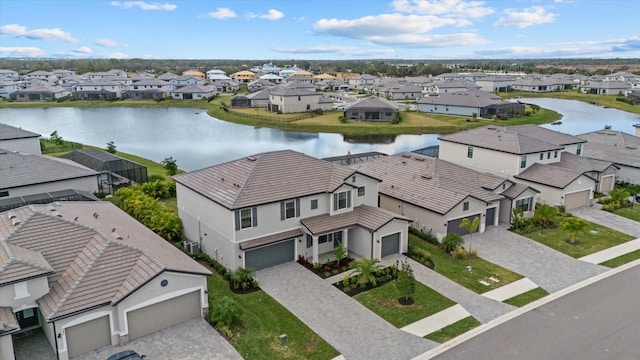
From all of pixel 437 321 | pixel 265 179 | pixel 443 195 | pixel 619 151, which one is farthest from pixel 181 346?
pixel 619 151

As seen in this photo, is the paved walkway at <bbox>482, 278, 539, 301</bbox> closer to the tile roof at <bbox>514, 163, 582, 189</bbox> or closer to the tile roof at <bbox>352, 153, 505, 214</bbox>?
the tile roof at <bbox>352, 153, 505, 214</bbox>

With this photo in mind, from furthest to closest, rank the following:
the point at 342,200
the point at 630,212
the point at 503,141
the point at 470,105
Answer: the point at 470,105 → the point at 503,141 → the point at 630,212 → the point at 342,200

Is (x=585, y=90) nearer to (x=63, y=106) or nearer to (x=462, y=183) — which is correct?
Result: (x=462, y=183)

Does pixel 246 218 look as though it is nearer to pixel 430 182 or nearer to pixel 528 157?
pixel 430 182

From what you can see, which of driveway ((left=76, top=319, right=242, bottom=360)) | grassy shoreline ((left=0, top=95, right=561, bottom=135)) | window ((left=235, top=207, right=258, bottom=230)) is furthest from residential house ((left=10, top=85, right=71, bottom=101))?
driveway ((left=76, top=319, right=242, bottom=360))

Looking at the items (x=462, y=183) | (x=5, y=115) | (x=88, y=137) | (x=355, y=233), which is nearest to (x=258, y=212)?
(x=355, y=233)

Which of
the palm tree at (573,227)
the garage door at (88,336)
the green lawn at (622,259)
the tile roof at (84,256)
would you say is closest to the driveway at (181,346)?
the garage door at (88,336)

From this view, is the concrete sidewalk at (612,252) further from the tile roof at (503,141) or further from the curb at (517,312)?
the tile roof at (503,141)
